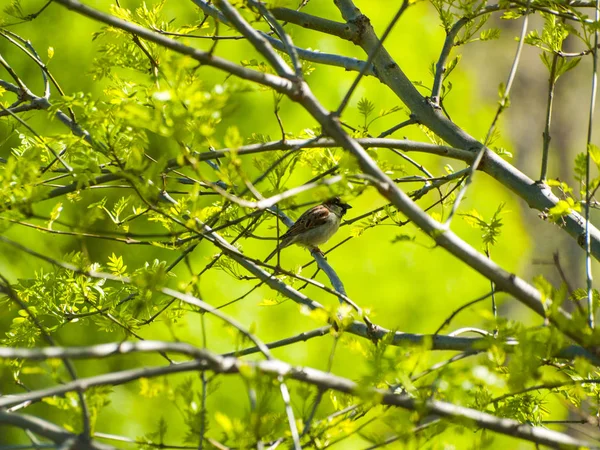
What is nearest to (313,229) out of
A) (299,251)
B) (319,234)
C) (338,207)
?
(319,234)

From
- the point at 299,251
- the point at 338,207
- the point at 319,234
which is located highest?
the point at 338,207

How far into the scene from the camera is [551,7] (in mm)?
2066

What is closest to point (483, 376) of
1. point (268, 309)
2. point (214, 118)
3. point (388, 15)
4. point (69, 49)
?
point (214, 118)

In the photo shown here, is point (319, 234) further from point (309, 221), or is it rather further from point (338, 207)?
point (338, 207)

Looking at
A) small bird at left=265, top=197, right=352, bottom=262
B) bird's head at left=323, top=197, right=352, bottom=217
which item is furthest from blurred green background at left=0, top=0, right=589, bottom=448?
small bird at left=265, top=197, right=352, bottom=262

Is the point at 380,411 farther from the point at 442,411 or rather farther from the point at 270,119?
the point at 270,119

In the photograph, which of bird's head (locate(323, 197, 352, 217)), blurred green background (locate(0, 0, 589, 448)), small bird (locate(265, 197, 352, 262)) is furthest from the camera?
bird's head (locate(323, 197, 352, 217))

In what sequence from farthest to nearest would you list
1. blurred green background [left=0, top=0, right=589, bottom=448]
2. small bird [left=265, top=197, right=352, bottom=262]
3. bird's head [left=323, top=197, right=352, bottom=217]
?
bird's head [left=323, top=197, right=352, bottom=217], blurred green background [left=0, top=0, right=589, bottom=448], small bird [left=265, top=197, right=352, bottom=262]

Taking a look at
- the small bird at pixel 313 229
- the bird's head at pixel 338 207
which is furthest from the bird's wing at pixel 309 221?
the bird's head at pixel 338 207

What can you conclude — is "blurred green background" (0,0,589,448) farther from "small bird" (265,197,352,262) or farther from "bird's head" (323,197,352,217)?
"small bird" (265,197,352,262)

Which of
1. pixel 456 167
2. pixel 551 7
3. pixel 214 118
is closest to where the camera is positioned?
pixel 214 118

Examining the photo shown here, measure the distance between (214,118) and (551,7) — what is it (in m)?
1.27

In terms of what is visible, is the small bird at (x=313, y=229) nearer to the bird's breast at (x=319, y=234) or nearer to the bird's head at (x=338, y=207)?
the bird's breast at (x=319, y=234)

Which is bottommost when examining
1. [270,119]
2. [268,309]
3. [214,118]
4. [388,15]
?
[214,118]
